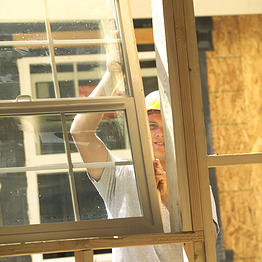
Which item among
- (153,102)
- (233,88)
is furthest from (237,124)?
(153,102)

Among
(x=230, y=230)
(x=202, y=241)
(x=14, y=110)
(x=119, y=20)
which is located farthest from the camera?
(x=230, y=230)

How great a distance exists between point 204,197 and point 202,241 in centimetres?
12

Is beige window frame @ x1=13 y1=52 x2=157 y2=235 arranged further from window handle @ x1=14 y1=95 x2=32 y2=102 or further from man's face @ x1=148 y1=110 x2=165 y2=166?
man's face @ x1=148 y1=110 x2=165 y2=166

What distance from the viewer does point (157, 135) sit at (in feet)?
6.46

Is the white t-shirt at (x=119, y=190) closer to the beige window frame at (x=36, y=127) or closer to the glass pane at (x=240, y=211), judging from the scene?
the beige window frame at (x=36, y=127)

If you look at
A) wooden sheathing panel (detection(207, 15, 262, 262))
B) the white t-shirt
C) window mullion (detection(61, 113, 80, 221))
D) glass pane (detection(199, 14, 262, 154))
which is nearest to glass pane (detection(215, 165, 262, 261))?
wooden sheathing panel (detection(207, 15, 262, 262))

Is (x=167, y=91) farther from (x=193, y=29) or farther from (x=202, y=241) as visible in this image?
(x=202, y=241)

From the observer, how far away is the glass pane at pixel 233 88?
5090mm

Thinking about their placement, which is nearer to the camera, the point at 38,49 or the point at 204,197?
the point at 204,197

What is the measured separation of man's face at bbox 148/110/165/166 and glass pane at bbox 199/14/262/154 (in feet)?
10.3

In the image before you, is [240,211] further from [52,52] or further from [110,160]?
[52,52]

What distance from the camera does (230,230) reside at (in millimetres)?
5055

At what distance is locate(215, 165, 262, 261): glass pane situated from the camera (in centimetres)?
504

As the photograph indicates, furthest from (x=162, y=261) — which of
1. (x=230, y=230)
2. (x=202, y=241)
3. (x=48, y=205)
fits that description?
(x=230, y=230)
